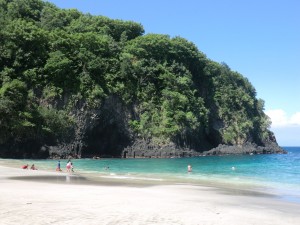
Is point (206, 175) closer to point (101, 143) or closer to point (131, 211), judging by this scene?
point (131, 211)

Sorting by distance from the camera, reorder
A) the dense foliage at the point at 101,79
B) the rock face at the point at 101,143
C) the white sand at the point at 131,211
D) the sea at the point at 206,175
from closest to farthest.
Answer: the white sand at the point at 131,211, the sea at the point at 206,175, the rock face at the point at 101,143, the dense foliage at the point at 101,79

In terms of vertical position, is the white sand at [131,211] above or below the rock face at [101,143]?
below

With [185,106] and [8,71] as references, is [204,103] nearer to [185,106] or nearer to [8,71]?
[185,106]

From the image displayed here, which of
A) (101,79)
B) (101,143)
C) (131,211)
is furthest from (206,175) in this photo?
(101,79)

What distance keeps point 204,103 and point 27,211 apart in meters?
82.7

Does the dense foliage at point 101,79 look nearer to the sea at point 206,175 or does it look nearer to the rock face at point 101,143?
the rock face at point 101,143

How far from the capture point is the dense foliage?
6038 centimetres

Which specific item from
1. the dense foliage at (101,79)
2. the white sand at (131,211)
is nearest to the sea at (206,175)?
the white sand at (131,211)

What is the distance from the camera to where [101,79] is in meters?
68.8

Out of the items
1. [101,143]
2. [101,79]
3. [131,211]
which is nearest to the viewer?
[131,211]

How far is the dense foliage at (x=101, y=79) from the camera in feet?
198

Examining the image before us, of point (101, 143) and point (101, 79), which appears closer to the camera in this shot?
point (101, 79)

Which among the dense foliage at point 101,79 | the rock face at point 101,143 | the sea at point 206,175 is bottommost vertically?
the sea at point 206,175

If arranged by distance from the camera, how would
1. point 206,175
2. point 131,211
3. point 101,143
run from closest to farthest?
point 131,211 < point 206,175 < point 101,143
